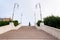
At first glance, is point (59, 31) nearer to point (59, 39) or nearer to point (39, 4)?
point (59, 39)

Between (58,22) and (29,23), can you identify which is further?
(29,23)

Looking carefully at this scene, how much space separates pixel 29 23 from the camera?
81.2 metres

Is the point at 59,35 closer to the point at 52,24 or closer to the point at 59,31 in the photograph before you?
the point at 59,31

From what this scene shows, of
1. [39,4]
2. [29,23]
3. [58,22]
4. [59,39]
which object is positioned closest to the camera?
[59,39]

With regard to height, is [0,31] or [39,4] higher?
[39,4]

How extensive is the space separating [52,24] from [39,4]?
28.3 metres

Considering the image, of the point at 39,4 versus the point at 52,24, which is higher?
the point at 39,4

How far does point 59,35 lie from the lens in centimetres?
1628

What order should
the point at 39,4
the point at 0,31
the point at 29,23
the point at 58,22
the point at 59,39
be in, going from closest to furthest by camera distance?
the point at 59,39 → the point at 0,31 → the point at 58,22 → the point at 39,4 → the point at 29,23

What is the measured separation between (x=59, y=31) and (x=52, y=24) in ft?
42.1

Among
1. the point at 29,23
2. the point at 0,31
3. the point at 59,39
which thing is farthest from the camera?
the point at 29,23

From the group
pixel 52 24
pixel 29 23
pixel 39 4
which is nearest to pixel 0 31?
pixel 52 24

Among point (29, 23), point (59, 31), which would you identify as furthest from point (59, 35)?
point (29, 23)

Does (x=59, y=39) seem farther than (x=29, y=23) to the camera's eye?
No
